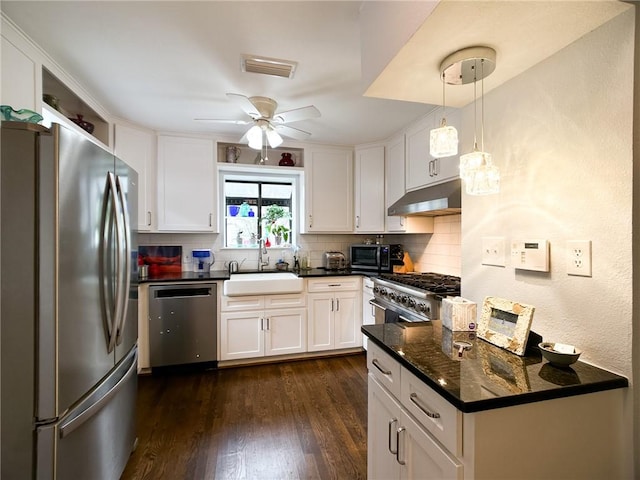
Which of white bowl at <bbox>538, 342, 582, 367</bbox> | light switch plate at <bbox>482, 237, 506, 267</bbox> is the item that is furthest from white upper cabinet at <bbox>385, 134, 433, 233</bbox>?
white bowl at <bbox>538, 342, 582, 367</bbox>

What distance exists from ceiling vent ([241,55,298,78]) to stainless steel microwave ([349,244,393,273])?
1934 mm

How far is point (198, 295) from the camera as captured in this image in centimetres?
279

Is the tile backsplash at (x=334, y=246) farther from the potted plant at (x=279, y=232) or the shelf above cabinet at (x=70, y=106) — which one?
the shelf above cabinet at (x=70, y=106)

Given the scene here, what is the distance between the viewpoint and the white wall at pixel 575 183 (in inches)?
34.3

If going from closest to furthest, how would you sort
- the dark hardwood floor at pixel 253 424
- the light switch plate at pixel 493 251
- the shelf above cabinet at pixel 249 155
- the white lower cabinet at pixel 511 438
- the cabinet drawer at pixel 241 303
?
the white lower cabinet at pixel 511 438
the light switch plate at pixel 493 251
the dark hardwood floor at pixel 253 424
the cabinet drawer at pixel 241 303
the shelf above cabinet at pixel 249 155

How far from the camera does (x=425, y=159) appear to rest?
2.58 metres

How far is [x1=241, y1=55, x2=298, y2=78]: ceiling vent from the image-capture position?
172 cm

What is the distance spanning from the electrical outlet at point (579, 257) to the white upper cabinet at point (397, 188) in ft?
6.33

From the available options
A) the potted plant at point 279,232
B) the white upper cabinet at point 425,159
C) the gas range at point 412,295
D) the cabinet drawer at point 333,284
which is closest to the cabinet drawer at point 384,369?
the gas range at point 412,295

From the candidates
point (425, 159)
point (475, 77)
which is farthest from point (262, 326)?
point (475, 77)

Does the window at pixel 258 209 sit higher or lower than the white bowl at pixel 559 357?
higher

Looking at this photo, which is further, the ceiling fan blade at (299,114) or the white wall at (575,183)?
the ceiling fan blade at (299,114)

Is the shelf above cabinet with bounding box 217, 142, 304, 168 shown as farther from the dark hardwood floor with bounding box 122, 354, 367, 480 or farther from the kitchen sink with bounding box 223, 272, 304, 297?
the dark hardwood floor with bounding box 122, 354, 367, 480

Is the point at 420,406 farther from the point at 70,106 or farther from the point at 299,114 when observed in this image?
the point at 70,106
